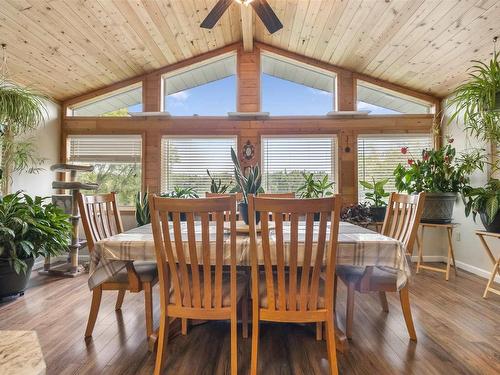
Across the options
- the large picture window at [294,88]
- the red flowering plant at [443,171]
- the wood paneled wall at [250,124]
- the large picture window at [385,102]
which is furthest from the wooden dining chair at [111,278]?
the large picture window at [385,102]

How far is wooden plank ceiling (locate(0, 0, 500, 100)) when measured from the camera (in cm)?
287

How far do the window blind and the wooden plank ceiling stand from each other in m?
0.70

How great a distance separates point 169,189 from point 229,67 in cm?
212

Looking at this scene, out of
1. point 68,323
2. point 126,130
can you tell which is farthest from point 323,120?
point 68,323

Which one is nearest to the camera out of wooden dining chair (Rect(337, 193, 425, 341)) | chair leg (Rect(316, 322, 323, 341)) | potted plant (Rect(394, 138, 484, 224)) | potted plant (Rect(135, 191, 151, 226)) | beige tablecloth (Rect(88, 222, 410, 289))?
beige tablecloth (Rect(88, 222, 410, 289))

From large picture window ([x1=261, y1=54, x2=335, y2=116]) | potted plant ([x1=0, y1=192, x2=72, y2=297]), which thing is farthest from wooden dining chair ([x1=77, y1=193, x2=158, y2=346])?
large picture window ([x1=261, y1=54, x2=335, y2=116])

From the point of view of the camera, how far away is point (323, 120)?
443 centimetres

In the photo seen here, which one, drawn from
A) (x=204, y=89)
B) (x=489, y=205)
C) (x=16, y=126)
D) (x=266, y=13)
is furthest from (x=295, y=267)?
(x=204, y=89)

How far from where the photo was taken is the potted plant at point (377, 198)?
3.95m

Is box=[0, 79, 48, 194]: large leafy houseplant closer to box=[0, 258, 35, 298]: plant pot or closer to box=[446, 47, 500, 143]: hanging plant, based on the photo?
box=[0, 258, 35, 298]: plant pot

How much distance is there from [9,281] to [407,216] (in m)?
3.51

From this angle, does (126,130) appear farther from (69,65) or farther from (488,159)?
(488,159)

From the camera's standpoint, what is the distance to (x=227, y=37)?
14.2ft

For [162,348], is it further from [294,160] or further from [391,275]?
[294,160]
